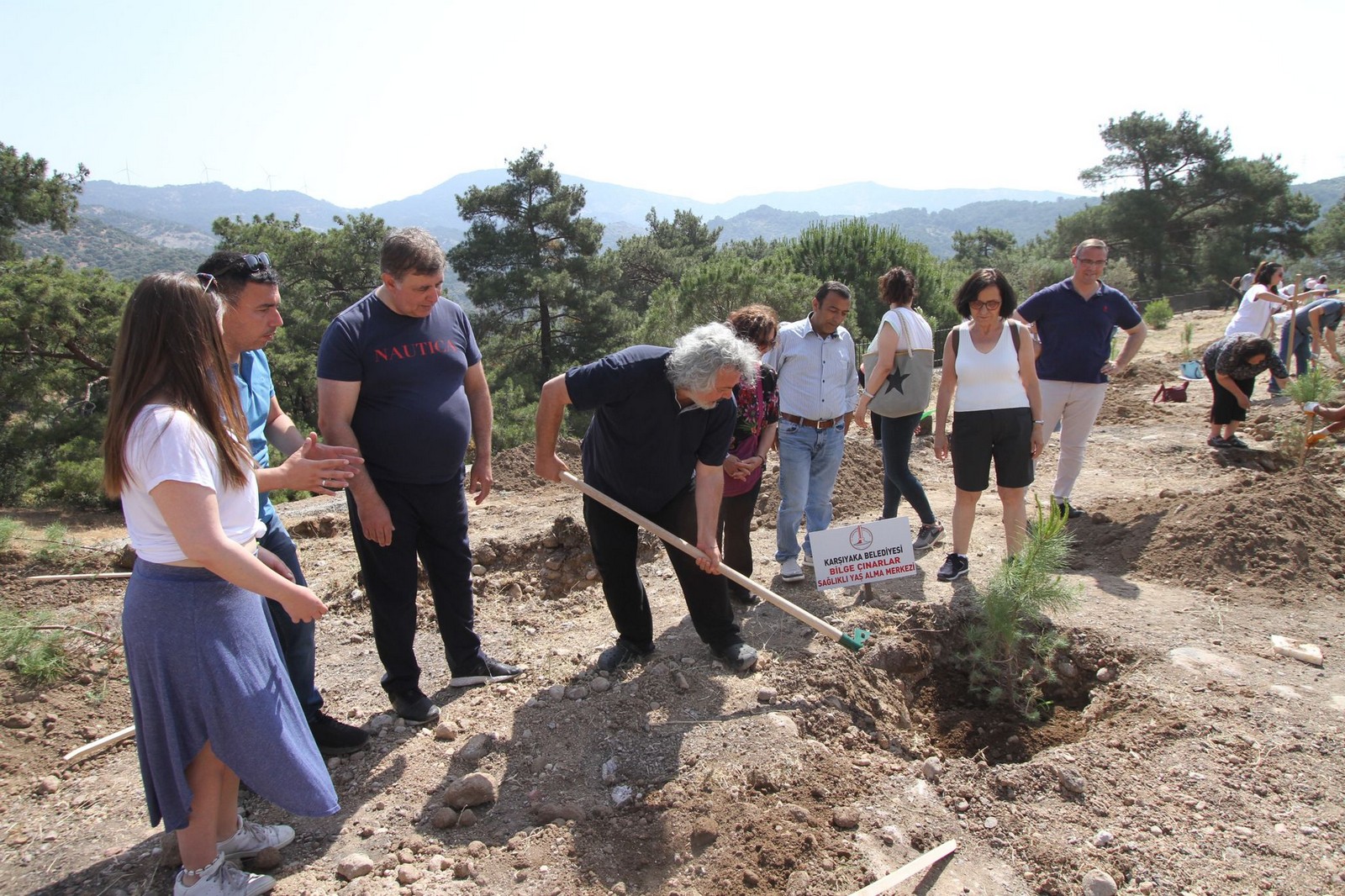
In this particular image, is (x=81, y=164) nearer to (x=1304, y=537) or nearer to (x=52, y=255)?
(x=52, y=255)

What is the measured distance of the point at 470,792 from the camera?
2.65 meters

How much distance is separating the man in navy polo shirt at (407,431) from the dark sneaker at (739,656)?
1.14m

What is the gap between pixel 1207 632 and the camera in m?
3.69

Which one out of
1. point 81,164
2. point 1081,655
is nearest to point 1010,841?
point 1081,655

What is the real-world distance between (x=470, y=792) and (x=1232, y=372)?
274 inches

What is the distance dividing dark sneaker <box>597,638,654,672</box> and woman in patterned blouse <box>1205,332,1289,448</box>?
592 centimetres

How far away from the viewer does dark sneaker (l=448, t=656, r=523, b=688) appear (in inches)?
133

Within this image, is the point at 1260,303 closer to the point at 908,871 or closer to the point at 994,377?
the point at 994,377

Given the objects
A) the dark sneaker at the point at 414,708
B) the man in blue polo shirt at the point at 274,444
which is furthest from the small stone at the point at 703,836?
the man in blue polo shirt at the point at 274,444

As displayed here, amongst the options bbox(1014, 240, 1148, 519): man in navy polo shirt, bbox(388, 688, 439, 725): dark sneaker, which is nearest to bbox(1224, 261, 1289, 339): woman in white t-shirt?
bbox(1014, 240, 1148, 519): man in navy polo shirt

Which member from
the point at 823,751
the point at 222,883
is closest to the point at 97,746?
the point at 222,883

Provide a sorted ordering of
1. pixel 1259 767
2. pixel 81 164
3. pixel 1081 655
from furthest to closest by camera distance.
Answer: pixel 81 164, pixel 1081 655, pixel 1259 767

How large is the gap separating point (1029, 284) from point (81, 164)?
116 feet

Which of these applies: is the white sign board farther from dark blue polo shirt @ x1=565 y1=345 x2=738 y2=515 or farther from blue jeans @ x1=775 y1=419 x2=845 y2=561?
dark blue polo shirt @ x1=565 y1=345 x2=738 y2=515
